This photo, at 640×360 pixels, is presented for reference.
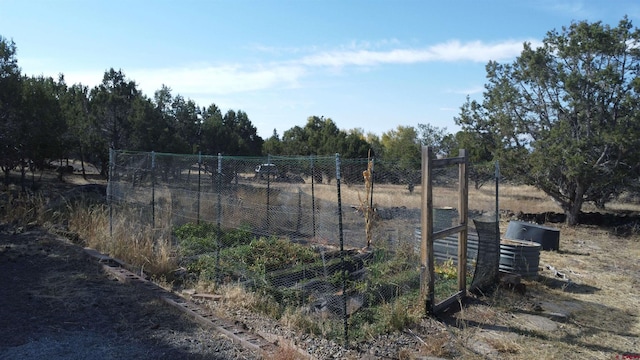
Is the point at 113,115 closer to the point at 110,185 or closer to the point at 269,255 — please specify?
the point at 110,185

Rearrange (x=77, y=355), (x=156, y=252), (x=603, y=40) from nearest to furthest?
(x=77, y=355)
(x=156, y=252)
(x=603, y=40)

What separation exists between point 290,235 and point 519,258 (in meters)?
4.67

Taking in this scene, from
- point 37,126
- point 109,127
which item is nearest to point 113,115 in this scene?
point 109,127

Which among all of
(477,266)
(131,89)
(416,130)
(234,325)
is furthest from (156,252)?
(416,130)

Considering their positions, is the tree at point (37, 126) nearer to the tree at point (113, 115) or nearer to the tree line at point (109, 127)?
the tree line at point (109, 127)

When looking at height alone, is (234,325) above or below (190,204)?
below

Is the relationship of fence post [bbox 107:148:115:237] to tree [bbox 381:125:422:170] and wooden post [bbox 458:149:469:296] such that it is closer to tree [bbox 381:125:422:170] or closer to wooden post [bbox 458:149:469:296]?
wooden post [bbox 458:149:469:296]

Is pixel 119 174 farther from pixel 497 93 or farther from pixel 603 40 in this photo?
pixel 603 40

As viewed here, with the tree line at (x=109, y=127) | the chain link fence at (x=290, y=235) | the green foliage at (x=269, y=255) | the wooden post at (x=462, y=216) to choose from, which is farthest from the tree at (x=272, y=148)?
the wooden post at (x=462, y=216)

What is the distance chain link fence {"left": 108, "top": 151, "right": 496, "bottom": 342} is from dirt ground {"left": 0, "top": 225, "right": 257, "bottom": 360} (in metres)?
1.28

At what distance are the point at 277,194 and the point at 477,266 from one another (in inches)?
240

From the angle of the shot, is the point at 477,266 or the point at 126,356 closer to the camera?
the point at 126,356

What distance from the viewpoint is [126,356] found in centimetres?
474

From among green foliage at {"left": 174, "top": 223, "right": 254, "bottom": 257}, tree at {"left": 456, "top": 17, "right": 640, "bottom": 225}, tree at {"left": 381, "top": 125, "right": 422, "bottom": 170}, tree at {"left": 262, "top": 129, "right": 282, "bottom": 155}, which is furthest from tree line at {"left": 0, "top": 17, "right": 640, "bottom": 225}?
tree at {"left": 262, "top": 129, "right": 282, "bottom": 155}
